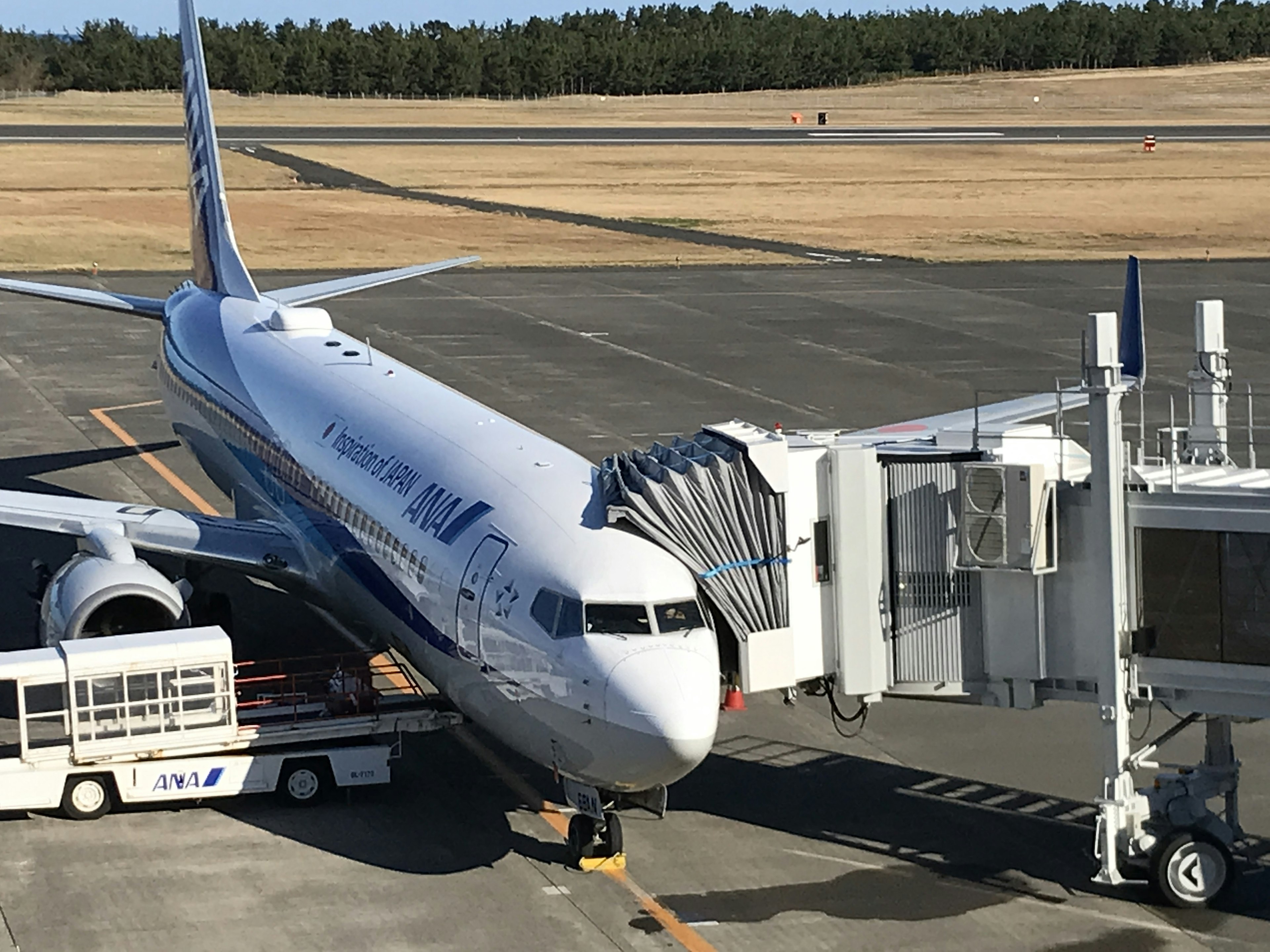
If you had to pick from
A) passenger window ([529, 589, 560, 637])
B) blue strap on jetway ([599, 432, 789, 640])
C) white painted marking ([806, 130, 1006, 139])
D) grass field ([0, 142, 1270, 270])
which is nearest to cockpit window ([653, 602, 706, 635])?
blue strap on jetway ([599, 432, 789, 640])

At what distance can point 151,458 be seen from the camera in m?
43.6

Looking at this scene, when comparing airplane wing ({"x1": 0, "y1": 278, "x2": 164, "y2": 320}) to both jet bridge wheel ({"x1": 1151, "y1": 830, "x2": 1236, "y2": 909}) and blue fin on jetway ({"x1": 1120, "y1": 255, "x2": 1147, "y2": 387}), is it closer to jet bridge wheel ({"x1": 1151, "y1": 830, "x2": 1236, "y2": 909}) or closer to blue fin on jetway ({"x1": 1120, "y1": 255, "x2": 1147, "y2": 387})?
blue fin on jetway ({"x1": 1120, "y1": 255, "x2": 1147, "y2": 387})

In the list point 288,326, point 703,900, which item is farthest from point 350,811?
point 288,326

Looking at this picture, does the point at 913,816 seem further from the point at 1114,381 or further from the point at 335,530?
the point at 335,530

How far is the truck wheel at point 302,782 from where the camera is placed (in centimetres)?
2288

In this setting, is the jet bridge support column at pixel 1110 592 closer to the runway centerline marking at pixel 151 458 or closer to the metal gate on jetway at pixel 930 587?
the metal gate on jetway at pixel 930 587

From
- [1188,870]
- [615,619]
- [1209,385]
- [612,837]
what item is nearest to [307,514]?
[612,837]

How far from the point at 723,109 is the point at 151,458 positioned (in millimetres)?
148406

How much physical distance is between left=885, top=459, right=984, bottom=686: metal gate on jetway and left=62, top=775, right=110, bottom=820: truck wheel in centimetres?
943

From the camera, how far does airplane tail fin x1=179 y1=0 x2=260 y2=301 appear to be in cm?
3806

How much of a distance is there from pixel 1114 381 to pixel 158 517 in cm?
1567

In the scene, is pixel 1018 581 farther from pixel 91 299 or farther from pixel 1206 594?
pixel 91 299

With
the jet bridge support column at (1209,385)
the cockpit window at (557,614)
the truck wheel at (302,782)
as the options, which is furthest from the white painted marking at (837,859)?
the jet bridge support column at (1209,385)

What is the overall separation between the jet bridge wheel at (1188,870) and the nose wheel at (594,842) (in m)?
5.64
